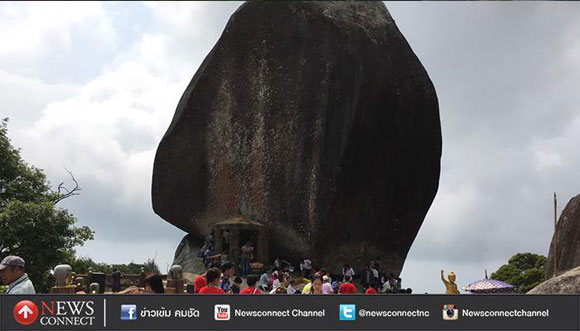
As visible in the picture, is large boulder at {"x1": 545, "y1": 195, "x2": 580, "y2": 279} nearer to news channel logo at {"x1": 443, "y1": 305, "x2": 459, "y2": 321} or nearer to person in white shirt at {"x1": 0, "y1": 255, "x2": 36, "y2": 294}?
news channel logo at {"x1": 443, "y1": 305, "x2": 459, "y2": 321}

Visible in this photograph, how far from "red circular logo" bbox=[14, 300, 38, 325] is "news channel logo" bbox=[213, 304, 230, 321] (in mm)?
1841

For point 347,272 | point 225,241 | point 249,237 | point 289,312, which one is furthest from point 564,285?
point 225,241

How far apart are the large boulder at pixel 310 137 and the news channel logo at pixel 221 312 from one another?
17735 mm

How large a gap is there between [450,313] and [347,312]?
106 centimetres

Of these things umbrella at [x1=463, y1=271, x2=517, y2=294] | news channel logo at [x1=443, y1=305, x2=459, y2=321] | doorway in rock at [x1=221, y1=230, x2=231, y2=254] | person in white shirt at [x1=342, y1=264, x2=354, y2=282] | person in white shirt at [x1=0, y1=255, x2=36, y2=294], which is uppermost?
doorway in rock at [x1=221, y1=230, x2=231, y2=254]

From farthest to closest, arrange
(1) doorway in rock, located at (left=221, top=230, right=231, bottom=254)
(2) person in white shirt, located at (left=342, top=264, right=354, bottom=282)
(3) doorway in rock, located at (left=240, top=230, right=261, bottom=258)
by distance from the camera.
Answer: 1. (1) doorway in rock, located at (left=221, top=230, right=231, bottom=254)
2. (3) doorway in rock, located at (left=240, top=230, right=261, bottom=258)
3. (2) person in white shirt, located at (left=342, top=264, right=354, bottom=282)

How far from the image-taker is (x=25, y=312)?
7645 mm

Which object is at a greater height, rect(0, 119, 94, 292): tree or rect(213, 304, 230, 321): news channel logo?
rect(0, 119, 94, 292): tree

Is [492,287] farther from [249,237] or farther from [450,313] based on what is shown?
[450,313]

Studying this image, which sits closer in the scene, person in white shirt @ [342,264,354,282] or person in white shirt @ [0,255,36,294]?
person in white shirt @ [0,255,36,294]

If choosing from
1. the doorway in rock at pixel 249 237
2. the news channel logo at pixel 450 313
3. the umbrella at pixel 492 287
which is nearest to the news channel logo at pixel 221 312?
the news channel logo at pixel 450 313

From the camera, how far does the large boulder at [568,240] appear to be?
28.6 meters

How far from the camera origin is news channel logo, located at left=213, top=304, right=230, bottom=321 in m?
7.60

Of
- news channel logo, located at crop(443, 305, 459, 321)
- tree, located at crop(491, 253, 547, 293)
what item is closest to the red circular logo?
news channel logo, located at crop(443, 305, 459, 321)
